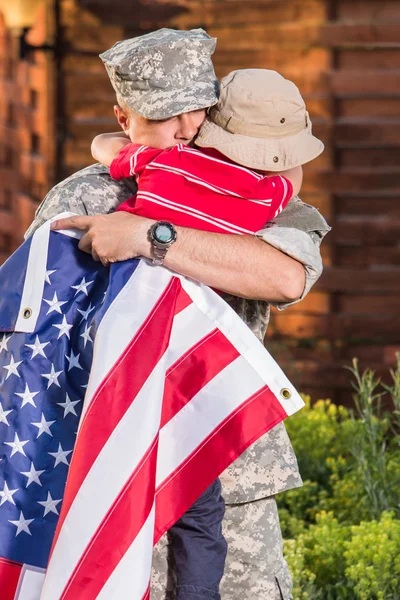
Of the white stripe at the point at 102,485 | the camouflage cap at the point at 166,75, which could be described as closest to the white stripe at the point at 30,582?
the white stripe at the point at 102,485

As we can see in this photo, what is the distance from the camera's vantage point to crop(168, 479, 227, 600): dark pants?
8.27ft

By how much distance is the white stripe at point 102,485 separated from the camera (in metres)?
2.37

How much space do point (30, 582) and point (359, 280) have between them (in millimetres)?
4235

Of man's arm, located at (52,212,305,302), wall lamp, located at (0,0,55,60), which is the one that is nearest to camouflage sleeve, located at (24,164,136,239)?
man's arm, located at (52,212,305,302)

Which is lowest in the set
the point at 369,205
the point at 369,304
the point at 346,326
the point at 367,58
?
the point at 346,326

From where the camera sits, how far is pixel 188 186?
256cm

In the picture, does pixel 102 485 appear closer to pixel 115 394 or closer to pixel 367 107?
pixel 115 394

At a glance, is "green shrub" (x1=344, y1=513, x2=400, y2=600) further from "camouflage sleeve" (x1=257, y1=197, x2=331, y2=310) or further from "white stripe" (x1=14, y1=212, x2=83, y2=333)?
"white stripe" (x1=14, y1=212, x2=83, y2=333)

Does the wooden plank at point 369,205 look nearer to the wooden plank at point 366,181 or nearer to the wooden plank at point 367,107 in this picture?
the wooden plank at point 366,181

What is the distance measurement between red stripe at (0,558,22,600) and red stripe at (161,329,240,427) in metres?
0.50

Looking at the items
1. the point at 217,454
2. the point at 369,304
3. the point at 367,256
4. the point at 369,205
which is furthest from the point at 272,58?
the point at 217,454

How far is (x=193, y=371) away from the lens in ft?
8.34

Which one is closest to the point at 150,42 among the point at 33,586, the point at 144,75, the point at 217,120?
the point at 144,75

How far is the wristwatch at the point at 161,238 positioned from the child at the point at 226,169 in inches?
2.2
